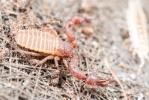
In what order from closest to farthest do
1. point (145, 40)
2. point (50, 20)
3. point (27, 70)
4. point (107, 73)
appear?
point (27, 70)
point (107, 73)
point (50, 20)
point (145, 40)

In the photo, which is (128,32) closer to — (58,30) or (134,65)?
(134,65)

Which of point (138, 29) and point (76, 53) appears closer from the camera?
point (76, 53)

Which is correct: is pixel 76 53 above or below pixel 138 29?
below

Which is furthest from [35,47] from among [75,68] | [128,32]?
[128,32]

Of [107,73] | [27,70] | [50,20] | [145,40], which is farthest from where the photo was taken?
[145,40]

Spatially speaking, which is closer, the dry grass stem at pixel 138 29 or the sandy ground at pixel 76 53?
the sandy ground at pixel 76 53

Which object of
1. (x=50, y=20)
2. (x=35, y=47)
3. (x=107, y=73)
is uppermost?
(x=50, y=20)

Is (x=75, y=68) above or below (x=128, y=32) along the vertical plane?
below

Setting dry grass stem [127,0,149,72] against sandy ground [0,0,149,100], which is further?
dry grass stem [127,0,149,72]
